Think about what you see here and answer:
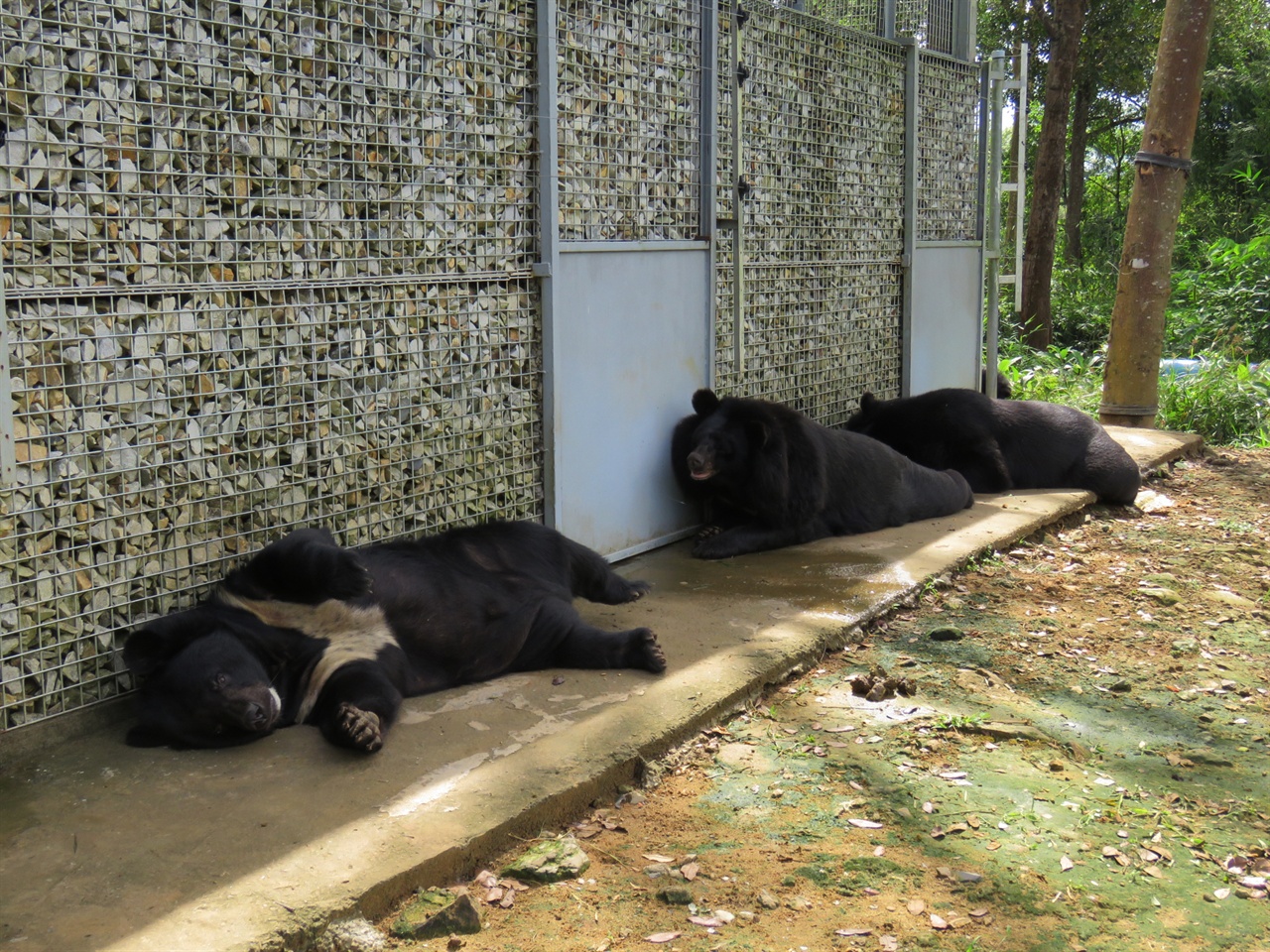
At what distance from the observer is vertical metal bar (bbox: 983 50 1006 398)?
394 inches

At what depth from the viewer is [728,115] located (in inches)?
271

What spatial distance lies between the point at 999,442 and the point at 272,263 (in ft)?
18.6

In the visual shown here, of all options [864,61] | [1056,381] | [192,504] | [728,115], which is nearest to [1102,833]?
[192,504]

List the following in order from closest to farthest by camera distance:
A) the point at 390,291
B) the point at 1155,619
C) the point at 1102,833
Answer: the point at 1102,833
the point at 390,291
the point at 1155,619

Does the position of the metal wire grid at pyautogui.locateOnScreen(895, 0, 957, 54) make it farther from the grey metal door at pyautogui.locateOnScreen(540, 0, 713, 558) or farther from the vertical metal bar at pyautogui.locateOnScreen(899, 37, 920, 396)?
the grey metal door at pyautogui.locateOnScreen(540, 0, 713, 558)

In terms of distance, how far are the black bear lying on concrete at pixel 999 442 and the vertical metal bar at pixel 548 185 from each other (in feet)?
11.1

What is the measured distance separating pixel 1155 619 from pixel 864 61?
4.55 metres

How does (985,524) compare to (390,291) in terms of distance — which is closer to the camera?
(390,291)

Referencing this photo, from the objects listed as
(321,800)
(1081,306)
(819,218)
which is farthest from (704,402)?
(1081,306)

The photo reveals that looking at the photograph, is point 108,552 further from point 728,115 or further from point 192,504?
point 728,115

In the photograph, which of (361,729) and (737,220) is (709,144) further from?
(361,729)

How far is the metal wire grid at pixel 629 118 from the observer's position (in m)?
5.67

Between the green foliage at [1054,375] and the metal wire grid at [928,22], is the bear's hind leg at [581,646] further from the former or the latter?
the green foliage at [1054,375]

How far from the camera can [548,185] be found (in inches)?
214
